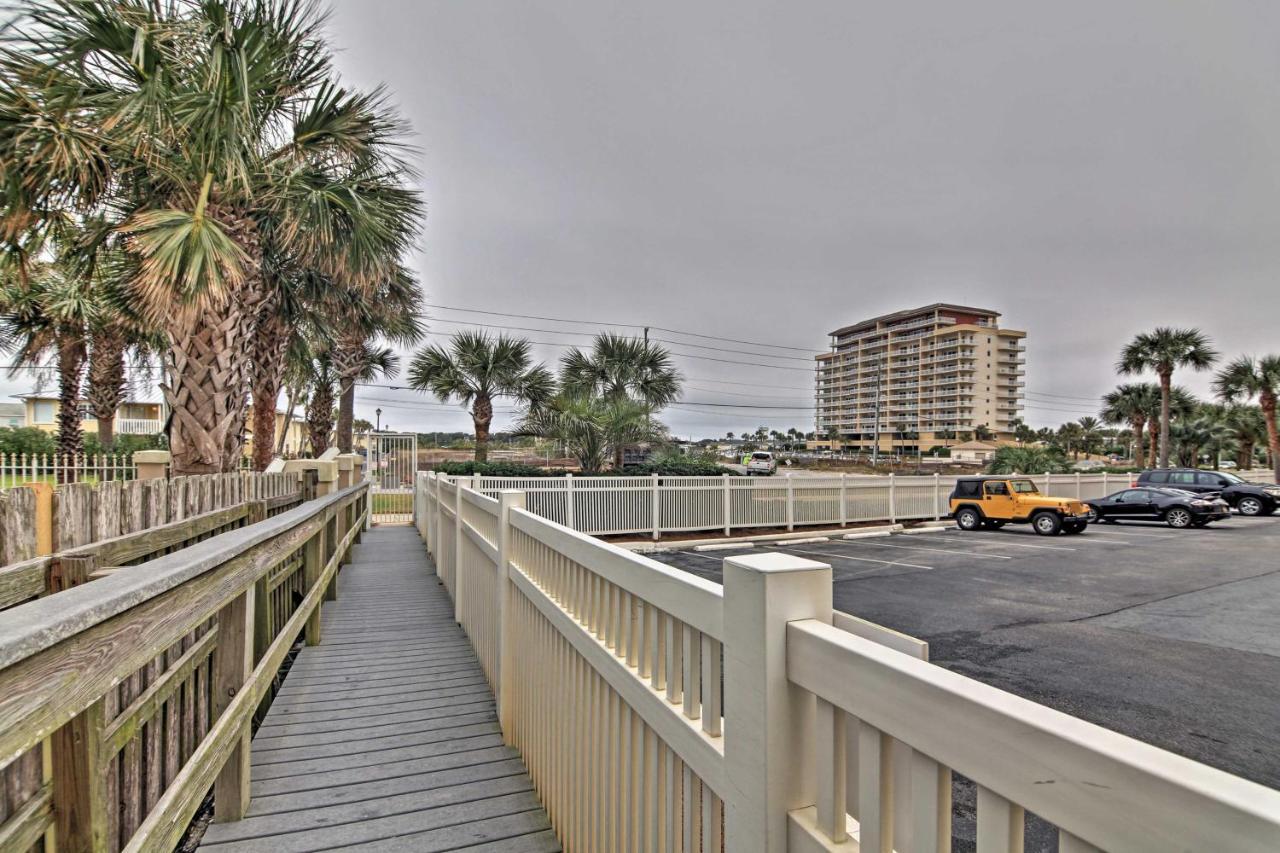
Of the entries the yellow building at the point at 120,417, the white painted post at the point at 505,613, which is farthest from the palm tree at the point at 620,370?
the yellow building at the point at 120,417

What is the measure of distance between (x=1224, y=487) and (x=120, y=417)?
185 feet

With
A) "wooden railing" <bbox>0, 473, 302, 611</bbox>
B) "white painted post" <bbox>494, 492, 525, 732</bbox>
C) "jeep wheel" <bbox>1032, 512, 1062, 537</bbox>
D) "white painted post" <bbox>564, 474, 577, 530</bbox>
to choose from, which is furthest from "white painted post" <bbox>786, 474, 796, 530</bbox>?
"wooden railing" <bbox>0, 473, 302, 611</bbox>

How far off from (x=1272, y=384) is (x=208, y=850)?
4514 centimetres

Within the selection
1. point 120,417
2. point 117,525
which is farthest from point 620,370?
point 120,417

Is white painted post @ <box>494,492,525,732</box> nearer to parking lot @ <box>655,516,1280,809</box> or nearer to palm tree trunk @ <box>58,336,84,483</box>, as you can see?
parking lot @ <box>655,516,1280,809</box>

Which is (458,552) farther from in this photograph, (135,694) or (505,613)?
(135,694)

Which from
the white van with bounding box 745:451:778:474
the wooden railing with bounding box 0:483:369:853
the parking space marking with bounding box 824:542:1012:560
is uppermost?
the wooden railing with bounding box 0:483:369:853

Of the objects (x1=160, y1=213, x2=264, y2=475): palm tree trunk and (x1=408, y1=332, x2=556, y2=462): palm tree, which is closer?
(x1=160, y1=213, x2=264, y2=475): palm tree trunk

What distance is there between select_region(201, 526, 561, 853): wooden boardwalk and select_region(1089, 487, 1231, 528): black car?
67.1ft

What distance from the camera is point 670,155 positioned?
1723 centimetres

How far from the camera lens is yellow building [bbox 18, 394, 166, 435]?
30.8 m

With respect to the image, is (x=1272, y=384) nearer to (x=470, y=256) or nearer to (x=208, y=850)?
Result: (x=470, y=256)

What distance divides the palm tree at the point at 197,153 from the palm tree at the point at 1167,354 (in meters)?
38.7

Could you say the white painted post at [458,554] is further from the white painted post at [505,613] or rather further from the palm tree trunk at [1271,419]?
the palm tree trunk at [1271,419]
